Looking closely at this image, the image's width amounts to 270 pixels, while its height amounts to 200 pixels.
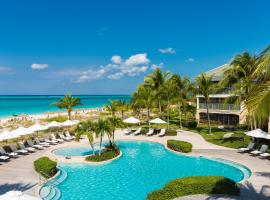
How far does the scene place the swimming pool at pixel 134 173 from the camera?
15.8 m

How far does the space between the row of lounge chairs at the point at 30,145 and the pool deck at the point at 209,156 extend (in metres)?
0.65

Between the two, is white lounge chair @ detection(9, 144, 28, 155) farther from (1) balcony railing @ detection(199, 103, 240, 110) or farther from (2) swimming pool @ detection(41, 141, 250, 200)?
(1) balcony railing @ detection(199, 103, 240, 110)

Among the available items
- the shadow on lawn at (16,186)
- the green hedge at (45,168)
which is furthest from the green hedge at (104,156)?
the shadow on lawn at (16,186)

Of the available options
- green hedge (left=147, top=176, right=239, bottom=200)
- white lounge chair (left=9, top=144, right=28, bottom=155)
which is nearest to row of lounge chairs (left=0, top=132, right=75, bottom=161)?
white lounge chair (left=9, top=144, right=28, bottom=155)

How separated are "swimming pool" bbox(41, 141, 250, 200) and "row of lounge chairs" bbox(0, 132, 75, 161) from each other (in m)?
5.25

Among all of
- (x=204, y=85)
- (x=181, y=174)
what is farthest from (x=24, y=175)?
(x=204, y=85)

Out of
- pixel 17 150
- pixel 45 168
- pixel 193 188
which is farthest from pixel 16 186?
pixel 193 188

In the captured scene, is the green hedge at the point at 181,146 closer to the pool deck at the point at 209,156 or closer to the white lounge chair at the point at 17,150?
the pool deck at the point at 209,156

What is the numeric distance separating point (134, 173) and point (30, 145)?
41.6ft

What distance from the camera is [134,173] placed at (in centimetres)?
1938

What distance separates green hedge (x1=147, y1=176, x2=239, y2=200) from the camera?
43.4 ft

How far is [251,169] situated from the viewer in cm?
1875

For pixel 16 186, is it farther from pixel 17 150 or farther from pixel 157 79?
pixel 157 79

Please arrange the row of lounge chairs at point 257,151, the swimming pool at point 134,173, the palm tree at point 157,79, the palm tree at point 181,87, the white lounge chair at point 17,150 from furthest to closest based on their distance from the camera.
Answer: the palm tree at point 157,79, the palm tree at point 181,87, the white lounge chair at point 17,150, the row of lounge chairs at point 257,151, the swimming pool at point 134,173
